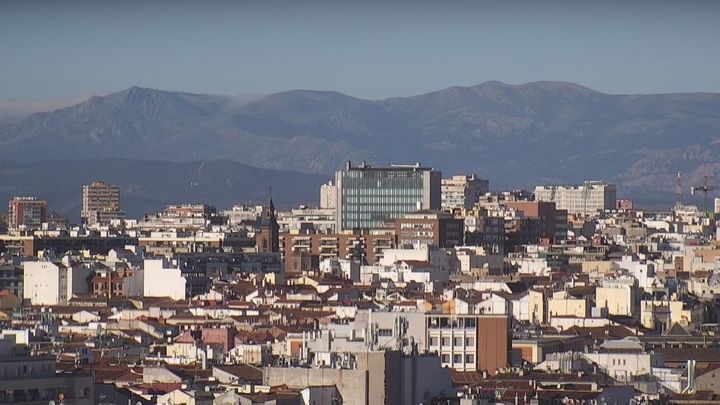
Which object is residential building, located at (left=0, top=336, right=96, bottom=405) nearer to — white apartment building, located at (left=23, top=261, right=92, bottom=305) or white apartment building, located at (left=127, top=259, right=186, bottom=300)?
white apartment building, located at (left=23, top=261, right=92, bottom=305)

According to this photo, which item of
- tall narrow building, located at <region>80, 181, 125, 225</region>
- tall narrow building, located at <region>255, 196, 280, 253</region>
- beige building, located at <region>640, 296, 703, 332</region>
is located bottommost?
beige building, located at <region>640, 296, 703, 332</region>

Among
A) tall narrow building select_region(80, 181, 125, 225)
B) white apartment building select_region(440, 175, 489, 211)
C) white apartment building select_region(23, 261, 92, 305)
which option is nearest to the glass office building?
white apartment building select_region(440, 175, 489, 211)

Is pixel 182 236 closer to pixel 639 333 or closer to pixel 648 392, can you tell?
pixel 639 333

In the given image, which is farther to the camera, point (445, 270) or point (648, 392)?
point (445, 270)

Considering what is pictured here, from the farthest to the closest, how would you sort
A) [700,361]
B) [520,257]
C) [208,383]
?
[520,257], [700,361], [208,383]

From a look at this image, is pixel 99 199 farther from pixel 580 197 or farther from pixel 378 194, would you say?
pixel 378 194

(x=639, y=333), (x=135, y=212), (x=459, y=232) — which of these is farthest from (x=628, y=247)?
(x=135, y=212)

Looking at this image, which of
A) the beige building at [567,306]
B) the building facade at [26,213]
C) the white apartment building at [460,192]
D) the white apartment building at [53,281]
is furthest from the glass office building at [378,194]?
the beige building at [567,306]
